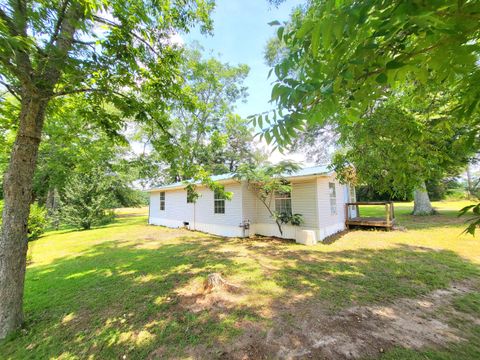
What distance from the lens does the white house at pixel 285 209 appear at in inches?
327

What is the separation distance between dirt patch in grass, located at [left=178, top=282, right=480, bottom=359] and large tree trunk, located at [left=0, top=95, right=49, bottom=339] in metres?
2.65

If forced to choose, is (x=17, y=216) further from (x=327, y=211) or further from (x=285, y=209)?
(x=327, y=211)

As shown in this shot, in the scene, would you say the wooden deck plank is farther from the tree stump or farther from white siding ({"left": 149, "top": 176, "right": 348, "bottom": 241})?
the tree stump

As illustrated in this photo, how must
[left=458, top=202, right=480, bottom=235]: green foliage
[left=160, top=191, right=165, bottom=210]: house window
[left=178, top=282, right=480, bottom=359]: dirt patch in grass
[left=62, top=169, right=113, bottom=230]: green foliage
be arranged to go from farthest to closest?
[left=160, top=191, right=165, bottom=210]: house window → [left=62, top=169, right=113, bottom=230]: green foliage → [left=178, top=282, right=480, bottom=359]: dirt patch in grass → [left=458, top=202, right=480, bottom=235]: green foliage

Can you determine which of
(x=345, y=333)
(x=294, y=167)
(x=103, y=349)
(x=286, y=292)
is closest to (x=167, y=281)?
(x=103, y=349)

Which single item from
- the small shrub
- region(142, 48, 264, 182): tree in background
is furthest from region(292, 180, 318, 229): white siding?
region(142, 48, 264, 182): tree in background

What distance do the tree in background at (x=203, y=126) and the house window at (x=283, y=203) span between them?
129 inches

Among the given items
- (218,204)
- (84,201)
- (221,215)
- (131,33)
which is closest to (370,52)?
(131,33)

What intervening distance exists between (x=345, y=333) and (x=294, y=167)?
5.58m

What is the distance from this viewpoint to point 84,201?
14258mm

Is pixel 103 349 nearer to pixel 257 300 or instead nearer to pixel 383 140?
pixel 257 300

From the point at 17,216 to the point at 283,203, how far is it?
838cm

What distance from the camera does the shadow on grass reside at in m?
2.81

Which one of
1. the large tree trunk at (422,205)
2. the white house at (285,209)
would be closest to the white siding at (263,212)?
the white house at (285,209)
